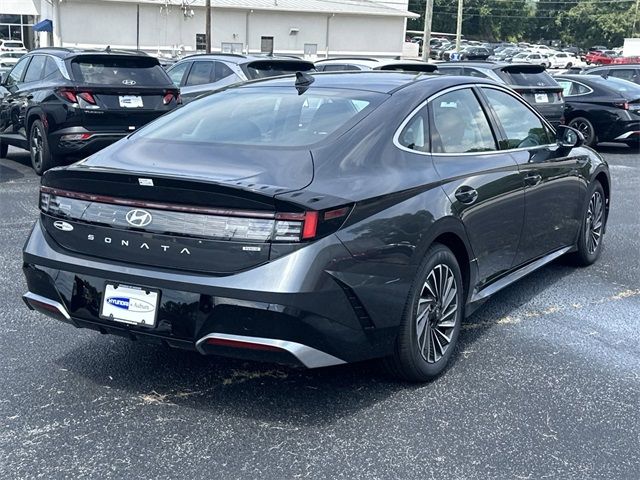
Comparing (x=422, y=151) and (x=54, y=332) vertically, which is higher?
(x=422, y=151)

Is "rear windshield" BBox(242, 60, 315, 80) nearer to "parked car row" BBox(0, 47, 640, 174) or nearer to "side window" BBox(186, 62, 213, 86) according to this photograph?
"parked car row" BBox(0, 47, 640, 174)

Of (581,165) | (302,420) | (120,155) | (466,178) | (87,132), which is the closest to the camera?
(302,420)

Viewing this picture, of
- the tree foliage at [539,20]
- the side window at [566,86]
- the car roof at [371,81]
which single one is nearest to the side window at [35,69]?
the car roof at [371,81]

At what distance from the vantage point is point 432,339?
13.6ft

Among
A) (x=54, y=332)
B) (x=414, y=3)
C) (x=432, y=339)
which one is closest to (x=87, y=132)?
(x=54, y=332)

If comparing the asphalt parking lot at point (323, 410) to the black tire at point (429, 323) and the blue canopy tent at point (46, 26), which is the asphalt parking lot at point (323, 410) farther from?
the blue canopy tent at point (46, 26)

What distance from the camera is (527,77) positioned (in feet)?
45.0

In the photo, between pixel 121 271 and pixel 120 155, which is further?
pixel 120 155

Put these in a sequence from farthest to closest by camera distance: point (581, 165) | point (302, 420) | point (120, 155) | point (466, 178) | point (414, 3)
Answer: point (414, 3) → point (581, 165) → point (466, 178) → point (120, 155) → point (302, 420)

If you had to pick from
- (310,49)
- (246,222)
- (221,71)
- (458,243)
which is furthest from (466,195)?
(310,49)

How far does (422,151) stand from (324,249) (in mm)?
1070

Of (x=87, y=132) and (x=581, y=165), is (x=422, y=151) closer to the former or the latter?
(x=581, y=165)

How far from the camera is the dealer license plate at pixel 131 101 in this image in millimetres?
9961

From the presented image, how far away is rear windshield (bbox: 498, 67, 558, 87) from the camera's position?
43.9ft
